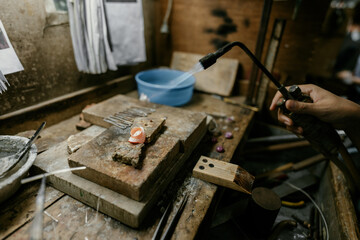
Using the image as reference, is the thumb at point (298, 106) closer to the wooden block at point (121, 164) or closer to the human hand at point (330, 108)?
the human hand at point (330, 108)

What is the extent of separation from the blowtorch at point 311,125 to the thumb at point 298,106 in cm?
5

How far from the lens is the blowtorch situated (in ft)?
4.11

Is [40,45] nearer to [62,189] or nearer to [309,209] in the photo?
[62,189]

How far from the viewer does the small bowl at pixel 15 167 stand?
95 centimetres

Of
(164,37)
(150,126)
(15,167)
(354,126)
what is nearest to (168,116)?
(150,126)

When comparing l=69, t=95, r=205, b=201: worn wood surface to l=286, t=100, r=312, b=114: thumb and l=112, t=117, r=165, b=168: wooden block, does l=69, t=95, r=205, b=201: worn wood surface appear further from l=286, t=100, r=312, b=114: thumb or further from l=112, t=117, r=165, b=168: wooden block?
l=286, t=100, r=312, b=114: thumb

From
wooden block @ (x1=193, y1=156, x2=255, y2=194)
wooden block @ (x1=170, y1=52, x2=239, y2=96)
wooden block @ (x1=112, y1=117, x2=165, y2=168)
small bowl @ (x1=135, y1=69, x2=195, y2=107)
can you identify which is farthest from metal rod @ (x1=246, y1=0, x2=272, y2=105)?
wooden block @ (x1=112, y1=117, x2=165, y2=168)

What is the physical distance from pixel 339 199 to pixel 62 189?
2035 mm

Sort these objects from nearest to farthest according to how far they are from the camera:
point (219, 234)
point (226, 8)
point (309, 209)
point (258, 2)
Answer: point (219, 234)
point (309, 209)
point (258, 2)
point (226, 8)

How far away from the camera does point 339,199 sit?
5.12 ft

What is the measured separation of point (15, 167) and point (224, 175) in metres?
1.17

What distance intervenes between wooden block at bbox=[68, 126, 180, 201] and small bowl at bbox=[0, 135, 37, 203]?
216mm

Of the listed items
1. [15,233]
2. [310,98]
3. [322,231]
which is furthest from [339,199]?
[15,233]

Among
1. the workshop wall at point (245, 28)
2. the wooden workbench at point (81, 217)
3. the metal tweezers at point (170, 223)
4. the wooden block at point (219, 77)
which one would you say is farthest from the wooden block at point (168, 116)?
the workshop wall at point (245, 28)
